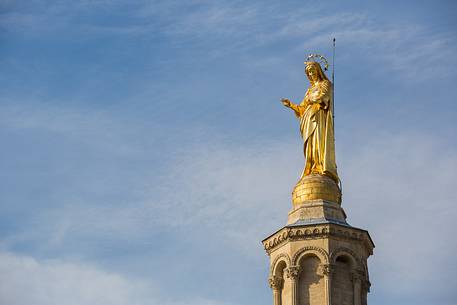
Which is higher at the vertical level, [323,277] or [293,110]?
[293,110]

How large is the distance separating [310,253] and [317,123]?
19.6 ft

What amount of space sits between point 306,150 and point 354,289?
6448 millimetres

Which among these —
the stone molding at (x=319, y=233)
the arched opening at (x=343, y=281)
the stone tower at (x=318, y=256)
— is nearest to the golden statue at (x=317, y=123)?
the stone tower at (x=318, y=256)

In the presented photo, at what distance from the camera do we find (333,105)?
180 feet

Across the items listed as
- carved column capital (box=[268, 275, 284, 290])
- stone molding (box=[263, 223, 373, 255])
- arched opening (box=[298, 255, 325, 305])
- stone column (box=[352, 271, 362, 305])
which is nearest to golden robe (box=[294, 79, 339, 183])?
stone molding (box=[263, 223, 373, 255])

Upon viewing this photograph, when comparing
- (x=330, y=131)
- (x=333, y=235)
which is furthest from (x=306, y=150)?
(x=333, y=235)

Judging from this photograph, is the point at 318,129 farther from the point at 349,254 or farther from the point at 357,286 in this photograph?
A: the point at 357,286

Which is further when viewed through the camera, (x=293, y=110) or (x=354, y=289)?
(x=293, y=110)

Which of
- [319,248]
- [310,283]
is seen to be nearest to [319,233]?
[319,248]

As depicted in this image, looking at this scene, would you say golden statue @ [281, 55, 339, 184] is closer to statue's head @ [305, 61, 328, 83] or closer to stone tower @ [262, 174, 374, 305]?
statue's head @ [305, 61, 328, 83]

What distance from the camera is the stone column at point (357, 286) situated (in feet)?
165

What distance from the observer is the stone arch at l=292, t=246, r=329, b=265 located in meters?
50.3

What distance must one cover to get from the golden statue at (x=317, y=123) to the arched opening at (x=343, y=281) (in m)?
3.77

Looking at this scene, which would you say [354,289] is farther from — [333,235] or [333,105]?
[333,105]
